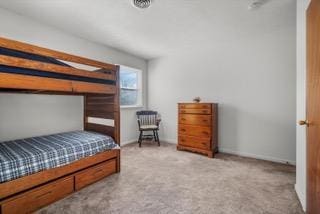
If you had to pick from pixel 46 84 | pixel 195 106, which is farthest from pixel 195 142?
pixel 46 84

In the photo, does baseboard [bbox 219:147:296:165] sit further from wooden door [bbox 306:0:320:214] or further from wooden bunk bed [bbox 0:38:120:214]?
wooden bunk bed [bbox 0:38:120:214]

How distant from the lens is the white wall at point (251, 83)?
2.79m

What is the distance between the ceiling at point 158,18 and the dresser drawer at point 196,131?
178cm

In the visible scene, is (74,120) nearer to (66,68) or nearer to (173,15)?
(66,68)

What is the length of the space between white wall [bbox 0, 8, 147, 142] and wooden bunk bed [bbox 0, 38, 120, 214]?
49 cm

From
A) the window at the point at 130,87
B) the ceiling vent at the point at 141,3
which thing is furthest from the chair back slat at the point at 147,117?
the ceiling vent at the point at 141,3

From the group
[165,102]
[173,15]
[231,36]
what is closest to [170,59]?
[165,102]

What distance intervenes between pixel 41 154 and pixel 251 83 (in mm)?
3482

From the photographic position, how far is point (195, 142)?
11.1 feet

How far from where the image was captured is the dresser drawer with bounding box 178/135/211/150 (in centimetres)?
324

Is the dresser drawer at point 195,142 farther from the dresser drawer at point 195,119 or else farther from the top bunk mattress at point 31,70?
the top bunk mattress at point 31,70

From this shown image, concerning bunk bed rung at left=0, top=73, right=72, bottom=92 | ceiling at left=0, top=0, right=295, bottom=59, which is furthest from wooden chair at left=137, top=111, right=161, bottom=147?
bunk bed rung at left=0, top=73, right=72, bottom=92

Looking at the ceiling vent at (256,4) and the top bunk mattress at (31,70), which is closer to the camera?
the top bunk mattress at (31,70)

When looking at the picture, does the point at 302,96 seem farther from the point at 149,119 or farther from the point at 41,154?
the point at 149,119
